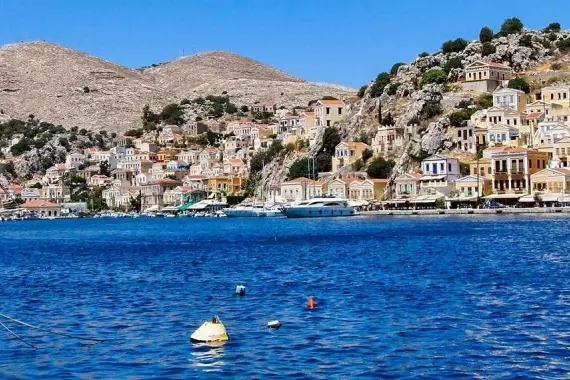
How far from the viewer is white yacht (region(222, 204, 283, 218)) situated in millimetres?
124125

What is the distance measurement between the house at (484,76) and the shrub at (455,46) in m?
13.6

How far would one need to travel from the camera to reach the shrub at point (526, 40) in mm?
126312

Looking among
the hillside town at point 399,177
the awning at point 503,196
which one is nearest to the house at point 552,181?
the hillside town at point 399,177

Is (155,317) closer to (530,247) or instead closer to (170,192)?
(530,247)

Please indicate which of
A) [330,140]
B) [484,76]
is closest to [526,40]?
[484,76]

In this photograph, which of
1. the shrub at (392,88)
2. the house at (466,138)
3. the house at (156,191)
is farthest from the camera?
the house at (156,191)

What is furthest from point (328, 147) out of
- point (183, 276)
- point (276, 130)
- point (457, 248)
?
point (183, 276)

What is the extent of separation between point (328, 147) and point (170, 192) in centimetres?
3870

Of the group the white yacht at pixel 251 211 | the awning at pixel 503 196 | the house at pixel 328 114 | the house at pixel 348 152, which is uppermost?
the house at pixel 328 114

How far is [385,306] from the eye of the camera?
24.9 m

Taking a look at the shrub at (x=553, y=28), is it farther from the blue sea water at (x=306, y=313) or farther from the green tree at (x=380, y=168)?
the blue sea water at (x=306, y=313)

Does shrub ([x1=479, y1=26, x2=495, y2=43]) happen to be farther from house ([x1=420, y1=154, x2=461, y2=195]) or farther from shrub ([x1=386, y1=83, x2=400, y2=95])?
house ([x1=420, y1=154, x2=461, y2=195])

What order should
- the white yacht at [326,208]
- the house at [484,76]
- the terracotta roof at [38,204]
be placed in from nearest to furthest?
the white yacht at [326,208], the house at [484,76], the terracotta roof at [38,204]

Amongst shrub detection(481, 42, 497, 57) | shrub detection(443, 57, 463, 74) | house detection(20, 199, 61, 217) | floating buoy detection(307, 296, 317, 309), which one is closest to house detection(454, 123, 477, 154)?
shrub detection(443, 57, 463, 74)
